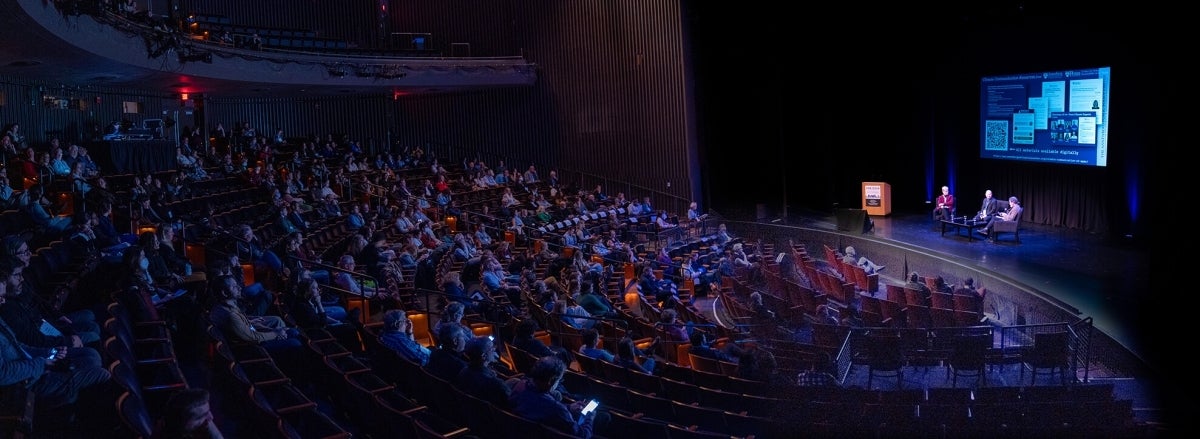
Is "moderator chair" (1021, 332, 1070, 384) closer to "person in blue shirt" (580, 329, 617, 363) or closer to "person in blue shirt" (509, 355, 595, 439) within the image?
"person in blue shirt" (580, 329, 617, 363)

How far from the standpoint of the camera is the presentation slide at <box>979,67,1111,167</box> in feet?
44.4

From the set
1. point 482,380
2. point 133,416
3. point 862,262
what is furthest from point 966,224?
point 133,416

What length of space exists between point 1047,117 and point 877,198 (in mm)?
3636

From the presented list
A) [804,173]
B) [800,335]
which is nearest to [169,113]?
[804,173]

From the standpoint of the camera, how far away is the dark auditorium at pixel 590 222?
17.6 ft

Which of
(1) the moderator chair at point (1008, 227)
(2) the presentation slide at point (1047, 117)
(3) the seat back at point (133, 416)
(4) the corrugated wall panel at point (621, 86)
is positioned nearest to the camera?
(3) the seat back at point (133, 416)

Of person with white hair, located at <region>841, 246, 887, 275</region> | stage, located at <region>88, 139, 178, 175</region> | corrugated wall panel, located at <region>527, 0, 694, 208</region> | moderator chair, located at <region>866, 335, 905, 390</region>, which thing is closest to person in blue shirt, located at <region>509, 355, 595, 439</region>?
moderator chair, located at <region>866, 335, 905, 390</region>

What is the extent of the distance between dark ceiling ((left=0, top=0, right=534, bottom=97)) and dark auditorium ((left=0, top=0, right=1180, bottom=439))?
8 centimetres

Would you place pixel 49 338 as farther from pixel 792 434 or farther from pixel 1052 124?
pixel 1052 124

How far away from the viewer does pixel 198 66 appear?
14602 mm

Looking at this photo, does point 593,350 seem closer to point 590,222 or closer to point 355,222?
point 355,222

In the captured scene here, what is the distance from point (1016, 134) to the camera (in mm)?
15156

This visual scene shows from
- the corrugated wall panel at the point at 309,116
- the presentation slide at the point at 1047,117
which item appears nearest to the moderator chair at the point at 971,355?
the presentation slide at the point at 1047,117

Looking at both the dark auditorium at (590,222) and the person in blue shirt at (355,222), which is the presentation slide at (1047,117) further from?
the person in blue shirt at (355,222)
